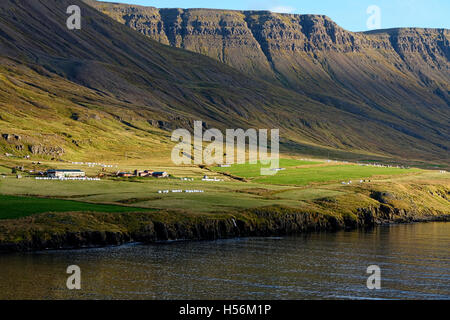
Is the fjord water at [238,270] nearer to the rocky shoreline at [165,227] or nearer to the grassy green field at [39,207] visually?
the rocky shoreline at [165,227]

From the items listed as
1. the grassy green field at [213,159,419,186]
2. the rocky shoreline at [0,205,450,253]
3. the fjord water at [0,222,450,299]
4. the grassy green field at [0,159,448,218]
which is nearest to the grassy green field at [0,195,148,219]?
the grassy green field at [0,159,448,218]

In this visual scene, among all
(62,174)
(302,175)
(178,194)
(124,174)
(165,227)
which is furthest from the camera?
(302,175)

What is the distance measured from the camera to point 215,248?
91.1 meters

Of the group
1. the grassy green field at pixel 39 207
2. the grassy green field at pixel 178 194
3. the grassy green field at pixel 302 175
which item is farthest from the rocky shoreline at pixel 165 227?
the grassy green field at pixel 302 175

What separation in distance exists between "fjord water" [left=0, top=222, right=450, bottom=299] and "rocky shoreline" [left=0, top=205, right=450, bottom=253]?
11.4ft

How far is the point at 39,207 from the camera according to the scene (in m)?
100

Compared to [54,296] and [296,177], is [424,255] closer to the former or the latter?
[54,296]

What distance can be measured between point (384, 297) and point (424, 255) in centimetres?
2911

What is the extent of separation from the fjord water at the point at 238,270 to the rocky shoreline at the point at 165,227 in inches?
137

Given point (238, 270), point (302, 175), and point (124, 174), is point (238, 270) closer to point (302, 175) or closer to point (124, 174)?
point (124, 174)

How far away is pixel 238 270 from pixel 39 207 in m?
41.6

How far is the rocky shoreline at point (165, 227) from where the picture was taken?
85812 mm

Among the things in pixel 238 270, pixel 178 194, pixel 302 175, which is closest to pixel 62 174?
pixel 178 194

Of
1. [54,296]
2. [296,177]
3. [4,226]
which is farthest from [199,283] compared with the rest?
[296,177]
